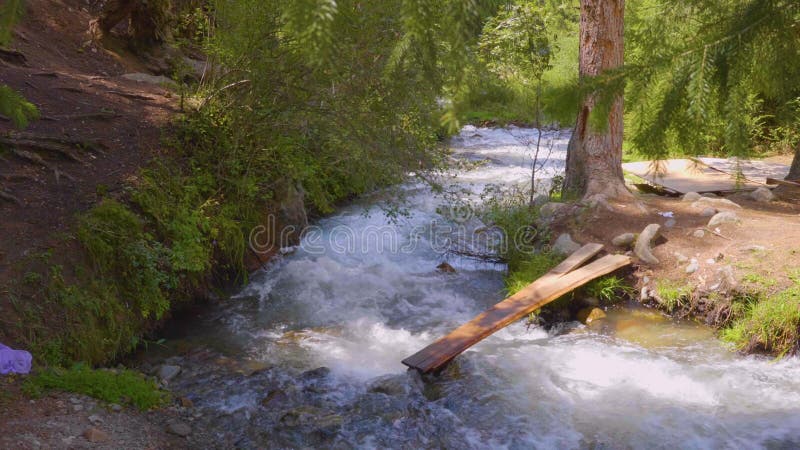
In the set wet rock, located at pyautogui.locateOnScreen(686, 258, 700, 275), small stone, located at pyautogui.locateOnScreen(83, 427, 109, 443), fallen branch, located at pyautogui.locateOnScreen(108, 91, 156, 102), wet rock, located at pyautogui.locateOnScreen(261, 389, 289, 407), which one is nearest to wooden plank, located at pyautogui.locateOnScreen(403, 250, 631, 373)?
wet rock, located at pyautogui.locateOnScreen(686, 258, 700, 275)

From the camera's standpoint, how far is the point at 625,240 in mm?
7492

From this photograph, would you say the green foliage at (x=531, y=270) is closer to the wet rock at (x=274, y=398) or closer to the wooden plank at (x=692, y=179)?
the wooden plank at (x=692, y=179)

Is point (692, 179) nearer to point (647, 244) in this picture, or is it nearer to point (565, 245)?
point (647, 244)

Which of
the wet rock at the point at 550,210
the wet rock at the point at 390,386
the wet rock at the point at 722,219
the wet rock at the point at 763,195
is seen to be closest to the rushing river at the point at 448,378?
the wet rock at the point at 390,386

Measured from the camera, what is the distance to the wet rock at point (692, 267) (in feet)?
22.2

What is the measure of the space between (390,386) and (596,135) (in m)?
4.31

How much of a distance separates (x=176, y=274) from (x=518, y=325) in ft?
11.7

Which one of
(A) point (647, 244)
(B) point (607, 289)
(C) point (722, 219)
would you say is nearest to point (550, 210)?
(A) point (647, 244)

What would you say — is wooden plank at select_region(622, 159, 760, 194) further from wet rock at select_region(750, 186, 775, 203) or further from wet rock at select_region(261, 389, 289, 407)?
wet rock at select_region(261, 389, 289, 407)

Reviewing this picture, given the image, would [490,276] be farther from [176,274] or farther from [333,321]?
[176,274]

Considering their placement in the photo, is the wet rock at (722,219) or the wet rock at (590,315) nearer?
the wet rock at (590,315)

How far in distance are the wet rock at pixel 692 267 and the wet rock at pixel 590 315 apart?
991 mm

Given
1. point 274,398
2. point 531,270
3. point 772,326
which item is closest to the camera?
point 274,398

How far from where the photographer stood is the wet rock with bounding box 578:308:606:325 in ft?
22.2
